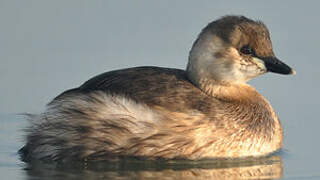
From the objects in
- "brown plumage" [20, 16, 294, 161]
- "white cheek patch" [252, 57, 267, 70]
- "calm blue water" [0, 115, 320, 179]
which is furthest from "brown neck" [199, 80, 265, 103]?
"calm blue water" [0, 115, 320, 179]

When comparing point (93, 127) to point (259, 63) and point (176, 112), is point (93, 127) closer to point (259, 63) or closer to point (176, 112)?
point (176, 112)

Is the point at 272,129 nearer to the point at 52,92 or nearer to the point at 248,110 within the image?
the point at 248,110

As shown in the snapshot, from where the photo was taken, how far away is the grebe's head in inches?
443

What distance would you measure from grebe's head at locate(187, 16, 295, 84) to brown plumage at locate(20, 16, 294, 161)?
0.04 ft

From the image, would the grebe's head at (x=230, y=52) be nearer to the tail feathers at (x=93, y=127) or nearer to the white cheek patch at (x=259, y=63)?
the white cheek patch at (x=259, y=63)

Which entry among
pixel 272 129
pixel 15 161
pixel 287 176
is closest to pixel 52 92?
pixel 15 161

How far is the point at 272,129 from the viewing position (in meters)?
11.5

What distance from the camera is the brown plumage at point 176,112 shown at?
10.6m

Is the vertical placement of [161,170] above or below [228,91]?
below

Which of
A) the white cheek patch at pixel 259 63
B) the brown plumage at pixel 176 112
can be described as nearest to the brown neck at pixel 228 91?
the brown plumage at pixel 176 112

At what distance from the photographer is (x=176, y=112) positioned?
34.9 feet

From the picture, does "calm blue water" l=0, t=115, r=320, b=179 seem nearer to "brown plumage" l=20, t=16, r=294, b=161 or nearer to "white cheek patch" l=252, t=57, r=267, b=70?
"brown plumage" l=20, t=16, r=294, b=161

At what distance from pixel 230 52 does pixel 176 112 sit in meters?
1.18

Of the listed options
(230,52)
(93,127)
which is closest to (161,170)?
(93,127)
